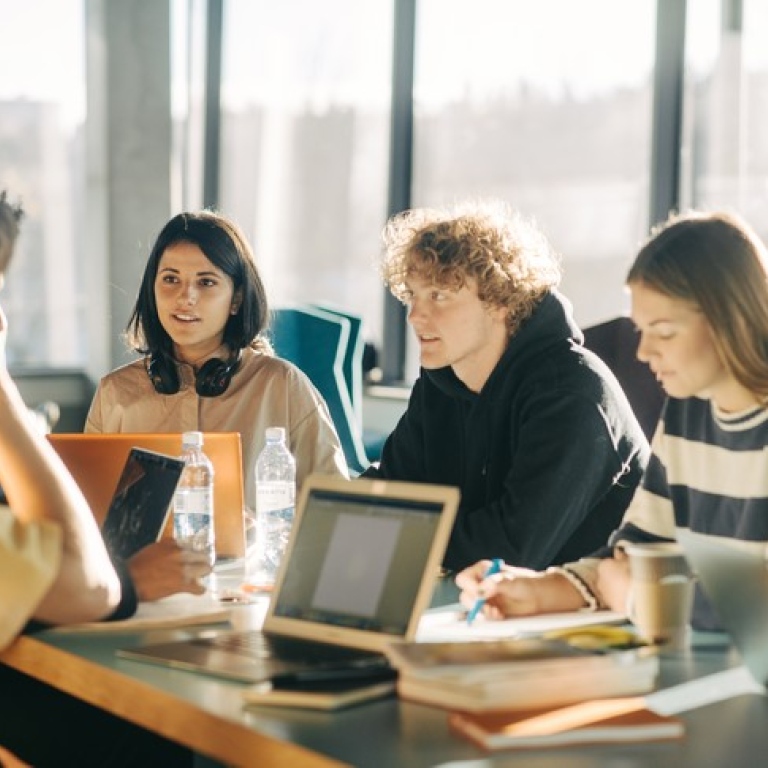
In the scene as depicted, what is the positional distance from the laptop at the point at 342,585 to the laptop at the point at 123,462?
520 millimetres

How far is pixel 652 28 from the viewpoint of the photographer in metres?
4.71

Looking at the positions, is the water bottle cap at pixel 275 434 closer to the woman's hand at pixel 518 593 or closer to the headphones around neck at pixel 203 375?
the headphones around neck at pixel 203 375

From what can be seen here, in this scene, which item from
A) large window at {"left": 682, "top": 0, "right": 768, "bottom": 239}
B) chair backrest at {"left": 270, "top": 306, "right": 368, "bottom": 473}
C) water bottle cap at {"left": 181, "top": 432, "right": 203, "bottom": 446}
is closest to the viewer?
water bottle cap at {"left": 181, "top": 432, "right": 203, "bottom": 446}

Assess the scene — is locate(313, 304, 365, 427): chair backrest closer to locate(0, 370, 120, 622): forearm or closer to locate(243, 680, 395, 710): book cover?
locate(0, 370, 120, 622): forearm

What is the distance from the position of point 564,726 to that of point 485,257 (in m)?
1.42

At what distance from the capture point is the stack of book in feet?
4.37


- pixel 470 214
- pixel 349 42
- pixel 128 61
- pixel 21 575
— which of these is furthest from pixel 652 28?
pixel 21 575

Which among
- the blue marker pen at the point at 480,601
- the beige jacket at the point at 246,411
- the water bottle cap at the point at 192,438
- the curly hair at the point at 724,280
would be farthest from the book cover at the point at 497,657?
the beige jacket at the point at 246,411

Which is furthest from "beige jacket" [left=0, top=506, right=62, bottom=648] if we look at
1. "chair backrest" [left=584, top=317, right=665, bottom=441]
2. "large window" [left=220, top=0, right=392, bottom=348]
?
"large window" [left=220, top=0, right=392, bottom=348]

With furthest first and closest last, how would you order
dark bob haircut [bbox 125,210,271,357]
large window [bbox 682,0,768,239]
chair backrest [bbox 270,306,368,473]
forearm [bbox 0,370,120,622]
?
large window [bbox 682,0,768,239] → chair backrest [bbox 270,306,368,473] → dark bob haircut [bbox 125,210,271,357] → forearm [bbox 0,370,120,622]

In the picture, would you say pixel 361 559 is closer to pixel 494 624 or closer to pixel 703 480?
pixel 494 624

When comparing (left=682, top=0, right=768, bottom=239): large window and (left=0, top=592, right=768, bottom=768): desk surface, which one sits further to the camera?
(left=682, top=0, right=768, bottom=239): large window

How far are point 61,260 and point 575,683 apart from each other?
588 centimetres

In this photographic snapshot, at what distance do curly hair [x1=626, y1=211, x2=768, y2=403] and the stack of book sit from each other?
502 mm
